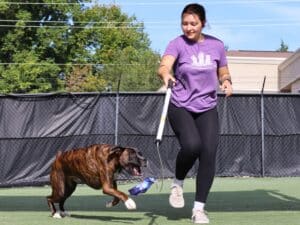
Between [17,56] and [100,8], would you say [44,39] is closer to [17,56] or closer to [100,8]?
[17,56]

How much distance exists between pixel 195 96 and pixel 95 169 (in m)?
1.22

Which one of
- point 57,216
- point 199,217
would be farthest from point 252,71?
point 199,217

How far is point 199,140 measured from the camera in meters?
5.55

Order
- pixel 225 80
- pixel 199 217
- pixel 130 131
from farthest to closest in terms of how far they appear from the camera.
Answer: pixel 130 131 < pixel 225 80 < pixel 199 217

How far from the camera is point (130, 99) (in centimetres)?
1335

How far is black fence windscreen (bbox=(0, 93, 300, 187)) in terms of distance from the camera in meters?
12.5

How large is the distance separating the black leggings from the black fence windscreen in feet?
22.5

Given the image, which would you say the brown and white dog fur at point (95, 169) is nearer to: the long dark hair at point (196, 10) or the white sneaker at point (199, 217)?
the white sneaker at point (199, 217)

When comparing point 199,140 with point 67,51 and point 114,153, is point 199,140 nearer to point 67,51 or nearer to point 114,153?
point 114,153

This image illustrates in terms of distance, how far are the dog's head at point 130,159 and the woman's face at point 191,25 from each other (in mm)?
1222

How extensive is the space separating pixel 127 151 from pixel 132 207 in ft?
1.85

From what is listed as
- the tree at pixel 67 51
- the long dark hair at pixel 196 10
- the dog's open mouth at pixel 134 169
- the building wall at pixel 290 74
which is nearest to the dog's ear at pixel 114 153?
the dog's open mouth at pixel 134 169

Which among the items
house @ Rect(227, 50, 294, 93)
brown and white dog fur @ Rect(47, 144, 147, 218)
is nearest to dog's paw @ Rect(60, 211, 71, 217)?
brown and white dog fur @ Rect(47, 144, 147, 218)

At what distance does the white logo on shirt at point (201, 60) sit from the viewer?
5.59 metres
